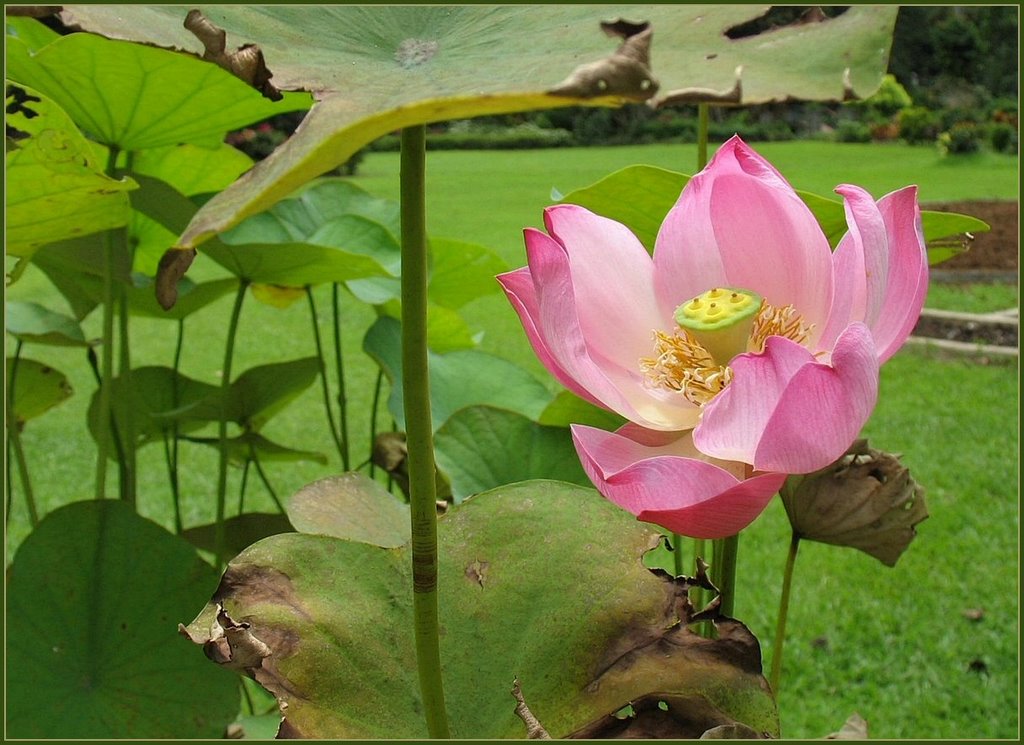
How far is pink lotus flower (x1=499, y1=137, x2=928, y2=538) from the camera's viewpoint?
0.84 feet

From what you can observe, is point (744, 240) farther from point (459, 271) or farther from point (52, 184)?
point (459, 271)

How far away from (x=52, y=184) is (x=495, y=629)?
25 centimetres

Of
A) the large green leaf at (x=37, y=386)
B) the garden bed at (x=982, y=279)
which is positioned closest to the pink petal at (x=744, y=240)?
the large green leaf at (x=37, y=386)

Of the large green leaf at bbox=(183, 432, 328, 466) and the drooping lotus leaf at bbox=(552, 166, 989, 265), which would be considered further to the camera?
the large green leaf at bbox=(183, 432, 328, 466)

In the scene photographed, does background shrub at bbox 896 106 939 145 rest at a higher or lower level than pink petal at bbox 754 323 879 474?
lower

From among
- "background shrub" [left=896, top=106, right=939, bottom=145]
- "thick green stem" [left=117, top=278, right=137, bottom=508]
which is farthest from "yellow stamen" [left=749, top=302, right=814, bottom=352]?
"background shrub" [left=896, top=106, right=939, bottom=145]

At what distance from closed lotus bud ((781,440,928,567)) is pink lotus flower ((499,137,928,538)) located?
2.4 inches

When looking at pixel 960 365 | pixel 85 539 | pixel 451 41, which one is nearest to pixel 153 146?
pixel 85 539

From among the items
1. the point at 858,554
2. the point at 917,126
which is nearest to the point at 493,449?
the point at 858,554

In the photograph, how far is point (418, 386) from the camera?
0.75 feet

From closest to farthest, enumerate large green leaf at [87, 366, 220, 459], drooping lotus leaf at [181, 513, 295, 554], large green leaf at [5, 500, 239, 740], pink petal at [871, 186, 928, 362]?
pink petal at [871, 186, 928, 362] < large green leaf at [5, 500, 239, 740] < drooping lotus leaf at [181, 513, 295, 554] < large green leaf at [87, 366, 220, 459]

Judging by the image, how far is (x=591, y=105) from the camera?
7.1 inches

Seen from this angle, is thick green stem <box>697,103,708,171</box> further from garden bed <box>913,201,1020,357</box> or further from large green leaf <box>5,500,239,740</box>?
garden bed <box>913,201,1020,357</box>

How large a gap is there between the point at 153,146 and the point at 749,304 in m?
0.38
